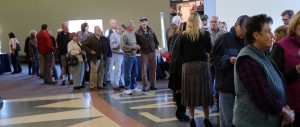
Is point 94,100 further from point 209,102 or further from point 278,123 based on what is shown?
point 278,123

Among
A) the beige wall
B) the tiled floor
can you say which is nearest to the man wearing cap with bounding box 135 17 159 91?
the tiled floor

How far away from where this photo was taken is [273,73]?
2.07 meters

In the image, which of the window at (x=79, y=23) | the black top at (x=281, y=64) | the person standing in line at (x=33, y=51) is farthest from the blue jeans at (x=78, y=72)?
the window at (x=79, y=23)

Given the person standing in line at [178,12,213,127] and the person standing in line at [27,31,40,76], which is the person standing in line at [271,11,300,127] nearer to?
the person standing in line at [178,12,213,127]

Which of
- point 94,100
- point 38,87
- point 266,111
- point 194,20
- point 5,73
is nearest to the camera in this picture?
point 266,111

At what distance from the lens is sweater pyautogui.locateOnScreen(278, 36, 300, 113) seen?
2.45 m

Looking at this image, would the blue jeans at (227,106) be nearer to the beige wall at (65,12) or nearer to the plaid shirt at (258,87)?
the plaid shirt at (258,87)

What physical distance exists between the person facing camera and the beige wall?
12.0m

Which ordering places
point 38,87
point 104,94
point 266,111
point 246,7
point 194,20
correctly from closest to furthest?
point 266,111
point 194,20
point 246,7
point 104,94
point 38,87

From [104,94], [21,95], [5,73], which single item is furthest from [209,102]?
Result: [5,73]

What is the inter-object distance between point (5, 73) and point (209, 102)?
10621 millimetres

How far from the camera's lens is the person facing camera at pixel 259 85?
2018mm

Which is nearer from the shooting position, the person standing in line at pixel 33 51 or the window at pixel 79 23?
the person standing in line at pixel 33 51

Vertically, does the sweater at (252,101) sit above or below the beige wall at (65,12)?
below
